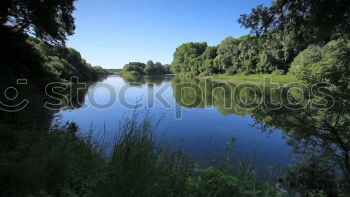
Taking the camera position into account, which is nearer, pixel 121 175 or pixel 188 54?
pixel 121 175

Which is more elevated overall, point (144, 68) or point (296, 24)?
point (144, 68)

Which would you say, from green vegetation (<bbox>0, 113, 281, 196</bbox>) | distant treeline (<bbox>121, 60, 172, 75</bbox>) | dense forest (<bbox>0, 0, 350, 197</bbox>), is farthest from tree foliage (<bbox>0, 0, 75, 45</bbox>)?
distant treeline (<bbox>121, 60, 172, 75</bbox>)

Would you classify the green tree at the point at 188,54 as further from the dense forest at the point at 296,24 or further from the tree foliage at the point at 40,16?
the dense forest at the point at 296,24

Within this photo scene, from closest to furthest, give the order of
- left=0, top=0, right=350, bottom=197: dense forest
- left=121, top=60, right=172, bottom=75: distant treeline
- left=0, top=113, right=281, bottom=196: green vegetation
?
1. left=0, top=113, right=281, bottom=196: green vegetation
2. left=0, top=0, right=350, bottom=197: dense forest
3. left=121, top=60, right=172, bottom=75: distant treeline

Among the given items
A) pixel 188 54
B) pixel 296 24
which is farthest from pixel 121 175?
pixel 188 54

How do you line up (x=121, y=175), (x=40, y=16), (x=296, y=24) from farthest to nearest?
(x=40, y=16), (x=296, y=24), (x=121, y=175)

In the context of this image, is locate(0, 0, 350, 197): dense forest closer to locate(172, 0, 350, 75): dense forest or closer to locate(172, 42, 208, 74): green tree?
locate(172, 0, 350, 75): dense forest

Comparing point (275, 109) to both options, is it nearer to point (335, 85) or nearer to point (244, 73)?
point (335, 85)

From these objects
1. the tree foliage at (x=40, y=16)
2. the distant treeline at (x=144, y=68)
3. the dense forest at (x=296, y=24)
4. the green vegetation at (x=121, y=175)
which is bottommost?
the green vegetation at (x=121, y=175)

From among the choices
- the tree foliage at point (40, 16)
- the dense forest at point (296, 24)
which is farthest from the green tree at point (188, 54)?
the dense forest at point (296, 24)

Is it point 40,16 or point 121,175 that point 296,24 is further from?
point 40,16

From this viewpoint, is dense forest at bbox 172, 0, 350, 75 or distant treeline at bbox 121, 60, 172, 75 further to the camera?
distant treeline at bbox 121, 60, 172, 75

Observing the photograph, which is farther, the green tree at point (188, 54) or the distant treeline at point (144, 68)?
the distant treeline at point (144, 68)

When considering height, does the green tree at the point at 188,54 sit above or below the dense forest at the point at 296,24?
above
